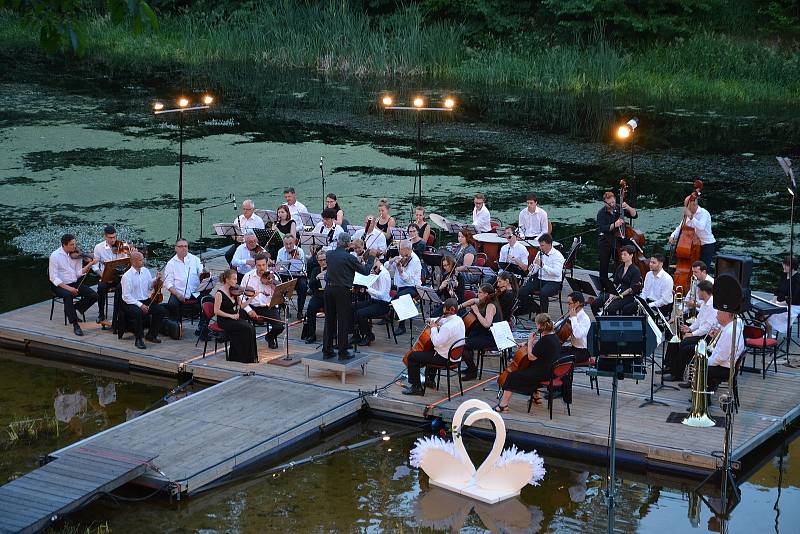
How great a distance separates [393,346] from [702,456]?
14.2ft

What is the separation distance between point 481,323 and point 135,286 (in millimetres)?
4218

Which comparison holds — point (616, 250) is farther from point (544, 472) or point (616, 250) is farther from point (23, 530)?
point (23, 530)

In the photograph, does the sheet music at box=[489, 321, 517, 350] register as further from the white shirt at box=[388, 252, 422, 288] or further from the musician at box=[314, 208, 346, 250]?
the musician at box=[314, 208, 346, 250]

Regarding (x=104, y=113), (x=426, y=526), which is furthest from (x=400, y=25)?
(x=426, y=526)

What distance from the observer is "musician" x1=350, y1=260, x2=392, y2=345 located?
45.3 feet

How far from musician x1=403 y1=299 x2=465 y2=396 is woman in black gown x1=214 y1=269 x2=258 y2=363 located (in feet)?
6.64

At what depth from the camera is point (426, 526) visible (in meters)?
9.90

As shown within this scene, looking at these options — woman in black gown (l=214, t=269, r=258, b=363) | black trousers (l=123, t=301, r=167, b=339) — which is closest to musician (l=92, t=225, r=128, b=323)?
black trousers (l=123, t=301, r=167, b=339)

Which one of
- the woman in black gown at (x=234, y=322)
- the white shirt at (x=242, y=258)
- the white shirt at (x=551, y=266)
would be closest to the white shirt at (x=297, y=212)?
the white shirt at (x=242, y=258)

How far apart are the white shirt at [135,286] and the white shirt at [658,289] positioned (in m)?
5.76

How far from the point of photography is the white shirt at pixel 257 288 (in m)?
13.7

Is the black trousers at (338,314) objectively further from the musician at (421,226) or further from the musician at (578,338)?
the musician at (421,226)

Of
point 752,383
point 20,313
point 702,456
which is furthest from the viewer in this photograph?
point 20,313

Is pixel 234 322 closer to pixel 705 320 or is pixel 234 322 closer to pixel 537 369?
pixel 537 369
